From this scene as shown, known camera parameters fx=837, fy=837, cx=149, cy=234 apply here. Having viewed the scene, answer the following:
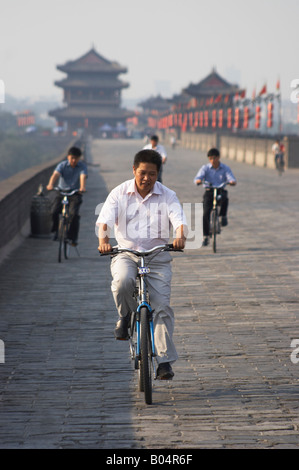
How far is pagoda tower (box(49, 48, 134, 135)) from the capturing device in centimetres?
11750

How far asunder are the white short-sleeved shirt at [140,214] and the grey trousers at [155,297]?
123 mm

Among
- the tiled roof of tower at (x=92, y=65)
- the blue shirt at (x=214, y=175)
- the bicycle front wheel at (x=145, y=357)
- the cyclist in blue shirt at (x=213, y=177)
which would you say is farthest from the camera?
the tiled roof of tower at (x=92, y=65)

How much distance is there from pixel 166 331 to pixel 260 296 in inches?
154

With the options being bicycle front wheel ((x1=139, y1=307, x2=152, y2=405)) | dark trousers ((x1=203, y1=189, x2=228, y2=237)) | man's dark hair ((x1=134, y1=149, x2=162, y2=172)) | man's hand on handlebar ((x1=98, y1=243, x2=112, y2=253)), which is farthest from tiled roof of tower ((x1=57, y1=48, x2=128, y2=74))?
bicycle front wheel ((x1=139, y1=307, x2=152, y2=405))

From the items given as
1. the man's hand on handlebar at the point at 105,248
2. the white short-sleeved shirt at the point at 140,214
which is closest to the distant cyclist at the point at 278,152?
the white short-sleeved shirt at the point at 140,214

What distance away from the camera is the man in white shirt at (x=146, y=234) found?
5.68 metres

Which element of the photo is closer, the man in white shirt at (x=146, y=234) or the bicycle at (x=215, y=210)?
the man in white shirt at (x=146, y=234)

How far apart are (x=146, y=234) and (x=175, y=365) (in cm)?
132

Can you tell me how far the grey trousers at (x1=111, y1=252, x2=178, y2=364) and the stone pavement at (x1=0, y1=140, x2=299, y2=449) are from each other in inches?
14.1

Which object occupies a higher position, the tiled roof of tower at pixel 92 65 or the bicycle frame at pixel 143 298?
the tiled roof of tower at pixel 92 65

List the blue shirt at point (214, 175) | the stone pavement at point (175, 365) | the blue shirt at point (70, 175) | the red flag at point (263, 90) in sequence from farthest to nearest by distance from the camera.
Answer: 1. the red flag at point (263, 90)
2. the blue shirt at point (214, 175)
3. the blue shirt at point (70, 175)
4. the stone pavement at point (175, 365)

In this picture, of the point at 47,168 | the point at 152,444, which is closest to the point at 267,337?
the point at 152,444

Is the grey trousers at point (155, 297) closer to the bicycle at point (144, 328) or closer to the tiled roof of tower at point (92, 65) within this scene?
the bicycle at point (144, 328)

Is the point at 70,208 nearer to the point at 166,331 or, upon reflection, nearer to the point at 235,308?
the point at 235,308
